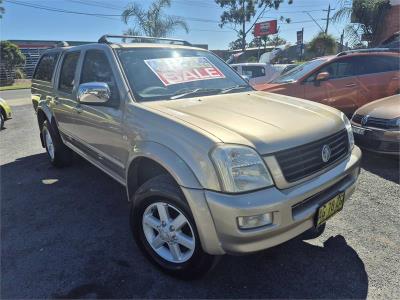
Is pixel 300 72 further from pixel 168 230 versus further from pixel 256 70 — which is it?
pixel 168 230

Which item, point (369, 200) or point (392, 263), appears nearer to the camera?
point (392, 263)

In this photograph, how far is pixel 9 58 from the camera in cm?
3123

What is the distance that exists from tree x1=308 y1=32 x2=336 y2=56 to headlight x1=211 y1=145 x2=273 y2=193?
28.8m

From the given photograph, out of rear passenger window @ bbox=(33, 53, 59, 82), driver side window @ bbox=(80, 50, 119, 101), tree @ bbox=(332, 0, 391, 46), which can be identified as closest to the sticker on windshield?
driver side window @ bbox=(80, 50, 119, 101)

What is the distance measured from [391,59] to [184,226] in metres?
5.84

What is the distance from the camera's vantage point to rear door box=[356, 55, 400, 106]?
6250 millimetres

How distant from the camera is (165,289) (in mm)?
2521

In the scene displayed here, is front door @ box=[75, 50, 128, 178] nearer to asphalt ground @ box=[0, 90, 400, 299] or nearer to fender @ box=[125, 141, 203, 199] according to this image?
fender @ box=[125, 141, 203, 199]

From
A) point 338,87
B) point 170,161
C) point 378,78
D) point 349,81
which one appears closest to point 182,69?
point 170,161

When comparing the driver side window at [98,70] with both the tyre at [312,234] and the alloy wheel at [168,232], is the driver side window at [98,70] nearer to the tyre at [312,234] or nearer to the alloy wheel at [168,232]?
the alloy wheel at [168,232]

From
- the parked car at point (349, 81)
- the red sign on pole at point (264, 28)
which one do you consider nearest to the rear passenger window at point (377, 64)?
the parked car at point (349, 81)

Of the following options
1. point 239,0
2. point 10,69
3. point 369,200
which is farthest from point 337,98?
point 10,69

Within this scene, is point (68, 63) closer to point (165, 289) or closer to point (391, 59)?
point (165, 289)

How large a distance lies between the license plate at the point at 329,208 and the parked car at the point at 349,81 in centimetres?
429
